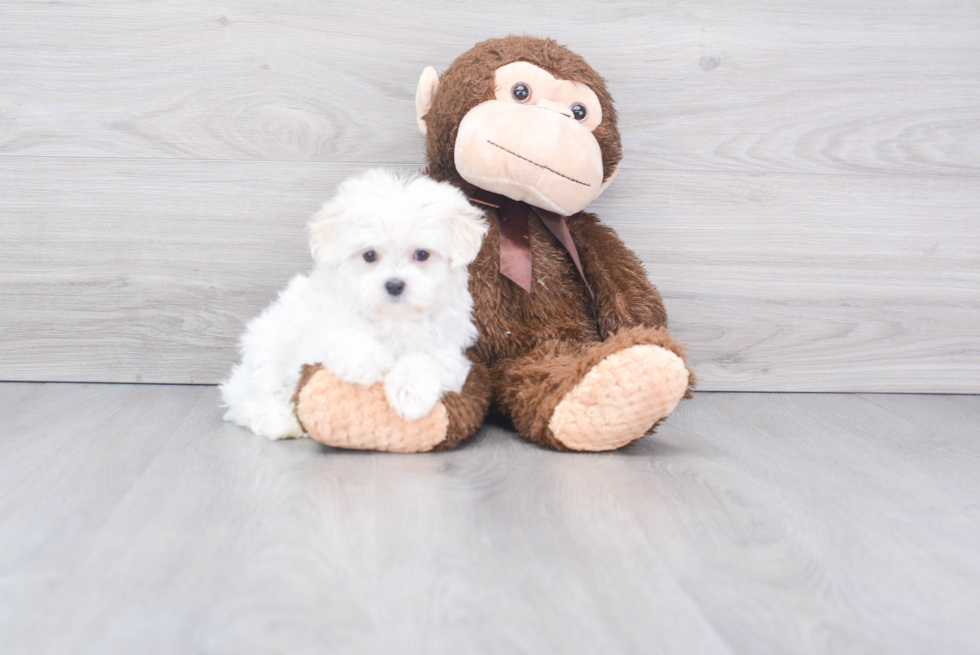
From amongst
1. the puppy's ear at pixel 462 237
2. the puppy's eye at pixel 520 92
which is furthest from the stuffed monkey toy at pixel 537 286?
the puppy's ear at pixel 462 237

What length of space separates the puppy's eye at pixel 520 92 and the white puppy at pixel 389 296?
184 mm

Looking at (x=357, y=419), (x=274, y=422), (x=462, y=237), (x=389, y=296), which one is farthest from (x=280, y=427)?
(x=462, y=237)

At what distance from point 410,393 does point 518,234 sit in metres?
0.32

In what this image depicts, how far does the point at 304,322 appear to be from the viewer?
104 cm

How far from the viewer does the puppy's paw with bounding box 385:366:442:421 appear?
962 millimetres

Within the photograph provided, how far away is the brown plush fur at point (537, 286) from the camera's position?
43.0 inches

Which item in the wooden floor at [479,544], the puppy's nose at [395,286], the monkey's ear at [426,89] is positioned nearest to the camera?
the wooden floor at [479,544]

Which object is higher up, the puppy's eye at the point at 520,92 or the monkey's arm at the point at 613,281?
the puppy's eye at the point at 520,92

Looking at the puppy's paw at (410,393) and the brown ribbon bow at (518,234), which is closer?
the puppy's paw at (410,393)

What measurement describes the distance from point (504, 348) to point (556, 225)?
207mm

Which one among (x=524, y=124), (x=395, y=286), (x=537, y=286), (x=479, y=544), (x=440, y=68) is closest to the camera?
(x=479, y=544)

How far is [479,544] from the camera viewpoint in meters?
0.74

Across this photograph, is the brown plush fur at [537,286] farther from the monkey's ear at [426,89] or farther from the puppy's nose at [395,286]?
the puppy's nose at [395,286]

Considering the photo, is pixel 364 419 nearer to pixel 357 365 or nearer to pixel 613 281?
pixel 357 365
